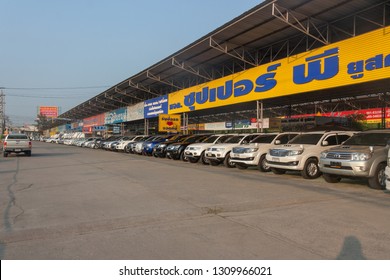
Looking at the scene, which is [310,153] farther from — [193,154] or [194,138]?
[194,138]

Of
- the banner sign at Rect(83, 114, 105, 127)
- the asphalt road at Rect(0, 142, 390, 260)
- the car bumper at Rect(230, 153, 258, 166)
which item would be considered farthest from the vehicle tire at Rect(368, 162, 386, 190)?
the banner sign at Rect(83, 114, 105, 127)

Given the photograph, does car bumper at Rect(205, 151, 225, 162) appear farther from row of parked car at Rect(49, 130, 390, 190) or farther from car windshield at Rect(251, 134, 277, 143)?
car windshield at Rect(251, 134, 277, 143)

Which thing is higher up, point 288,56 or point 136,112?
point 288,56

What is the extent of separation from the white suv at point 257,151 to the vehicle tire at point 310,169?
6.43 ft

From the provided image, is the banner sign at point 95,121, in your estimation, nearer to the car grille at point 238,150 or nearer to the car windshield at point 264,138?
the car windshield at point 264,138

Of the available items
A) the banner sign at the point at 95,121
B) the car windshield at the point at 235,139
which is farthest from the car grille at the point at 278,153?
the banner sign at the point at 95,121

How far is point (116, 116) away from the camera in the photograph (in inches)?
1959

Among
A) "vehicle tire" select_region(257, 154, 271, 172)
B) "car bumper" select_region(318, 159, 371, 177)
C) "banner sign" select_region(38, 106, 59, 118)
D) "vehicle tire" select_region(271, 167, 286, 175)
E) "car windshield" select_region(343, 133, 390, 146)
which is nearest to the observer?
"car bumper" select_region(318, 159, 371, 177)

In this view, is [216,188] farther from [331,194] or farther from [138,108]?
[138,108]

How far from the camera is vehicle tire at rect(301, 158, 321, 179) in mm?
12273

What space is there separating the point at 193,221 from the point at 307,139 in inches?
332

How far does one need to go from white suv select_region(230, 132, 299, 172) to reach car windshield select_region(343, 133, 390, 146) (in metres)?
2.99

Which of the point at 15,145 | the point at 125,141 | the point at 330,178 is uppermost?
the point at 125,141

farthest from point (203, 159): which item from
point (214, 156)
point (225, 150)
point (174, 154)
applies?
point (174, 154)
